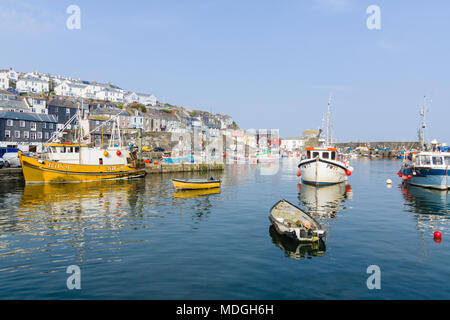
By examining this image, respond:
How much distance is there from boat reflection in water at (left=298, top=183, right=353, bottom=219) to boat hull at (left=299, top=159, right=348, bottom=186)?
984mm

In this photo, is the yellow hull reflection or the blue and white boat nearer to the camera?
the yellow hull reflection

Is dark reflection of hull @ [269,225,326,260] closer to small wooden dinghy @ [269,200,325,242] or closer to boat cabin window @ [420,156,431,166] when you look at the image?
small wooden dinghy @ [269,200,325,242]

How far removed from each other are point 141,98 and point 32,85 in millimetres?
56149

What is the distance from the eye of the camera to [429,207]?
32.5 meters

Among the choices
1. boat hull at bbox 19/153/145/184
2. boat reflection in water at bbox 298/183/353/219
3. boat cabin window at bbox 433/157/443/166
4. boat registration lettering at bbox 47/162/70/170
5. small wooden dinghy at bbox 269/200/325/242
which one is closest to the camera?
small wooden dinghy at bbox 269/200/325/242

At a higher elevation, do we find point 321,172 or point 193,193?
point 321,172

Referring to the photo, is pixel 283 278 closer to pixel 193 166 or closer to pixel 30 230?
pixel 30 230

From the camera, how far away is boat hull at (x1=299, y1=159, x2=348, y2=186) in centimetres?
4669

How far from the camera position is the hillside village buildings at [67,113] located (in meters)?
82.1

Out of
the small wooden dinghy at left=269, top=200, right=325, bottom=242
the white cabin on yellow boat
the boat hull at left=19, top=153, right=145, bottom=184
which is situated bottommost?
the small wooden dinghy at left=269, top=200, right=325, bottom=242

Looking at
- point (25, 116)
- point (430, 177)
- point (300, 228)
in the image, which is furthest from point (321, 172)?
point (25, 116)

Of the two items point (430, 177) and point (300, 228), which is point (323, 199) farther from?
point (430, 177)

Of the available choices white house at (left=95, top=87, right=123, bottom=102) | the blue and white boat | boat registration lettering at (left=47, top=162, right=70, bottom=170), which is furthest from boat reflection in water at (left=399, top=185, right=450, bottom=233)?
white house at (left=95, top=87, right=123, bottom=102)
